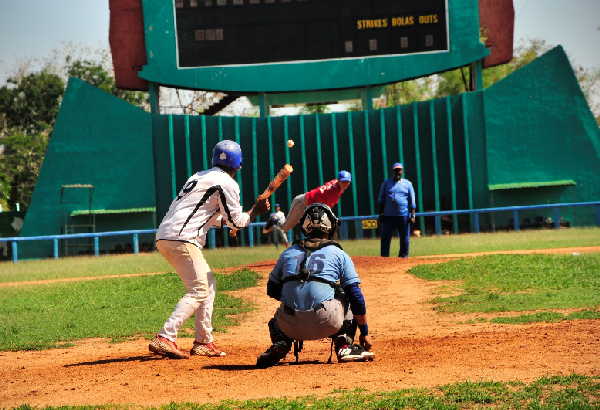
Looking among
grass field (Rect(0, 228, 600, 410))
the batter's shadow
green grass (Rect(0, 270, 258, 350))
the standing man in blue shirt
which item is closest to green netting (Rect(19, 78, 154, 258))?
grass field (Rect(0, 228, 600, 410))

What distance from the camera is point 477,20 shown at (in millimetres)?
38000

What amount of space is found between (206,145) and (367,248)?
45.4ft

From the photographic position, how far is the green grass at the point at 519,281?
1358cm

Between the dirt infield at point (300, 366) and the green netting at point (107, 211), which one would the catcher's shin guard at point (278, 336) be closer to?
the dirt infield at point (300, 366)

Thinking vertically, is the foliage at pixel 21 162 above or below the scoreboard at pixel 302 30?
below

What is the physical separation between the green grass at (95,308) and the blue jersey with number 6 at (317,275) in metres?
4.76

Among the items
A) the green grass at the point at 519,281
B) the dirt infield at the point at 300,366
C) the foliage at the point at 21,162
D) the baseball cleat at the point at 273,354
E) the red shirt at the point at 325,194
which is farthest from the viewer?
the foliage at the point at 21,162

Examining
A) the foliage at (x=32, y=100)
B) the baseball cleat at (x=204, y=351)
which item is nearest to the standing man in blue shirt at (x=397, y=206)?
the baseball cleat at (x=204, y=351)

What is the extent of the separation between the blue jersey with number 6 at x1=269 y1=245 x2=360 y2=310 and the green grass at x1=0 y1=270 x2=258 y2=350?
476 centimetres

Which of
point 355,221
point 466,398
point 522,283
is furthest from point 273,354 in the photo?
point 355,221

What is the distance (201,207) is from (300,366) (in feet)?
6.29

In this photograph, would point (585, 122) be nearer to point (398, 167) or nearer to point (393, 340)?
point (398, 167)

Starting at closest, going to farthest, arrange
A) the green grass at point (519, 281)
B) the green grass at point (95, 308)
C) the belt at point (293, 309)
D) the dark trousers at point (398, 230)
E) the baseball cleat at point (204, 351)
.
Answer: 1. the belt at point (293, 309)
2. the baseball cleat at point (204, 351)
3. the green grass at point (95, 308)
4. the green grass at point (519, 281)
5. the dark trousers at point (398, 230)

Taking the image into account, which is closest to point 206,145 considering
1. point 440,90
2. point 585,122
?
point 585,122
